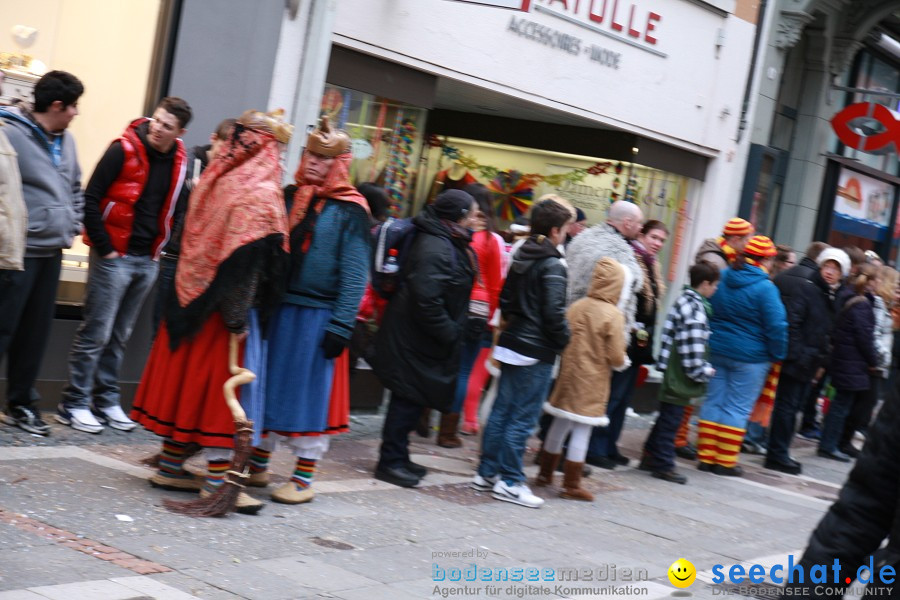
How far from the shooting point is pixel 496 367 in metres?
7.96

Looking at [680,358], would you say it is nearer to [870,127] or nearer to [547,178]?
[547,178]

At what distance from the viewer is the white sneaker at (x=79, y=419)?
7.44m

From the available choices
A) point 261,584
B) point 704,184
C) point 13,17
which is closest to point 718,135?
point 704,184

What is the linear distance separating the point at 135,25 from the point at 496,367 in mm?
3664

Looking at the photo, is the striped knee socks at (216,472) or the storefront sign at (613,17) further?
the storefront sign at (613,17)

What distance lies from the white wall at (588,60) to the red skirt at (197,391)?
4.56 metres

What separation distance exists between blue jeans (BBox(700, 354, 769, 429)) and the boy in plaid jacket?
1.67 feet

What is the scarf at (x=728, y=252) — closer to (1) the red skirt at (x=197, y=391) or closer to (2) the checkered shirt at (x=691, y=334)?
(2) the checkered shirt at (x=691, y=334)

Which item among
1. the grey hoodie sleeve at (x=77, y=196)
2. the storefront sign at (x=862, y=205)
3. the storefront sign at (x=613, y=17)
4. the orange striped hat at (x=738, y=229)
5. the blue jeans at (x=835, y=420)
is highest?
the storefront sign at (x=613, y=17)

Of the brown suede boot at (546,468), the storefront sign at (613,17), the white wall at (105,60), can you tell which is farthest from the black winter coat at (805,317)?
the white wall at (105,60)

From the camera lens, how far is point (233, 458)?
5.83 meters

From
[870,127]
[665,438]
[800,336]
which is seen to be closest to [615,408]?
[665,438]

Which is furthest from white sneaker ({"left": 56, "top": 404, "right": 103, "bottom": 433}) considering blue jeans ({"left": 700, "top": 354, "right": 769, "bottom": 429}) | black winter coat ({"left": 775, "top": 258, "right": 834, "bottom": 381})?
black winter coat ({"left": 775, "top": 258, "right": 834, "bottom": 381})

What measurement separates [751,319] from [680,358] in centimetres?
94
